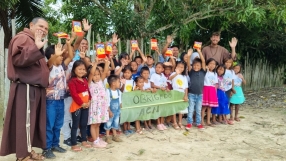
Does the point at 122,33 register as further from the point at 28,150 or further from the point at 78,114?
the point at 28,150

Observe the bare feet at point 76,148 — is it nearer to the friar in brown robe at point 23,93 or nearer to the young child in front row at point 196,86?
the friar in brown robe at point 23,93

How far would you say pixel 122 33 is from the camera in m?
6.05

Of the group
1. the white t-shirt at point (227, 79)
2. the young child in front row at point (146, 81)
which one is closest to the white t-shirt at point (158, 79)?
the young child in front row at point (146, 81)

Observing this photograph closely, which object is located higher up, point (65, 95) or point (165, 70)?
point (165, 70)

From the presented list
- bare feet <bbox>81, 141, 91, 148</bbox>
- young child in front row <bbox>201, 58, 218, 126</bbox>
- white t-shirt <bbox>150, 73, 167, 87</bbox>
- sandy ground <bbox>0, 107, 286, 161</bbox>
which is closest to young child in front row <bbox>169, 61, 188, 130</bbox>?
white t-shirt <bbox>150, 73, 167, 87</bbox>

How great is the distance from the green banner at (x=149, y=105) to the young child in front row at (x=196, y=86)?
0.16 metres

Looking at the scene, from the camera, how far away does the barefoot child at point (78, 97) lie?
3.97 metres

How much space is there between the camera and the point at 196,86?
533cm

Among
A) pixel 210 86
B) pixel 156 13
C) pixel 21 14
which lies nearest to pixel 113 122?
pixel 210 86

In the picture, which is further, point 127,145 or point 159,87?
point 159,87

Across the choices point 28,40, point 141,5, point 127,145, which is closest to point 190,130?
point 127,145

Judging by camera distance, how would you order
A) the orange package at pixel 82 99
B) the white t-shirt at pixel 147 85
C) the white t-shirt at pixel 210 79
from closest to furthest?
the orange package at pixel 82 99 < the white t-shirt at pixel 147 85 < the white t-shirt at pixel 210 79

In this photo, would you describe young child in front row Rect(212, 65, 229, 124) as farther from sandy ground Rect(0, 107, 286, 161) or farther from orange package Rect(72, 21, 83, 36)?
orange package Rect(72, 21, 83, 36)

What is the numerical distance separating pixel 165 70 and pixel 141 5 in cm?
145
